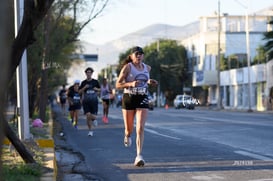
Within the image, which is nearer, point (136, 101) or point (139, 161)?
point (139, 161)

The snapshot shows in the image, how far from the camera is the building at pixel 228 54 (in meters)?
59.1

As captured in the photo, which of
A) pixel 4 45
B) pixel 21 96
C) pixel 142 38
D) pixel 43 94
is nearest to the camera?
pixel 4 45

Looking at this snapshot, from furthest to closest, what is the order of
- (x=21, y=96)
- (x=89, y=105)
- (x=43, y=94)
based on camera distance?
(x=43, y=94)
(x=89, y=105)
(x=21, y=96)

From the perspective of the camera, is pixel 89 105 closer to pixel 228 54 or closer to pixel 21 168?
pixel 21 168

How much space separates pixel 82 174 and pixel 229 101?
55913mm

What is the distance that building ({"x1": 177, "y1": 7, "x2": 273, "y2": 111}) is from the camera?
59.1m

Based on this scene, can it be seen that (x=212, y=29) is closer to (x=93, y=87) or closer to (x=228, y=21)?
(x=228, y=21)

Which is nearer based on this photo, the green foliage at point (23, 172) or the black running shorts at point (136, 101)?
the green foliage at point (23, 172)

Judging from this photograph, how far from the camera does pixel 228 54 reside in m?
76.7

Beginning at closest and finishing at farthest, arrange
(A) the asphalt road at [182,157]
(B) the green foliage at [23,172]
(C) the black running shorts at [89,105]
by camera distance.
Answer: (B) the green foliage at [23,172] < (A) the asphalt road at [182,157] < (C) the black running shorts at [89,105]

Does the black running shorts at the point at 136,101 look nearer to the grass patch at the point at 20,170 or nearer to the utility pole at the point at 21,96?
the grass patch at the point at 20,170

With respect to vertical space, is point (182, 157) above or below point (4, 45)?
below

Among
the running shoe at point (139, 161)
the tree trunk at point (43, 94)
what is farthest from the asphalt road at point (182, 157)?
the tree trunk at point (43, 94)

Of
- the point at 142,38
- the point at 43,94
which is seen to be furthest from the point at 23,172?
the point at 142,38
